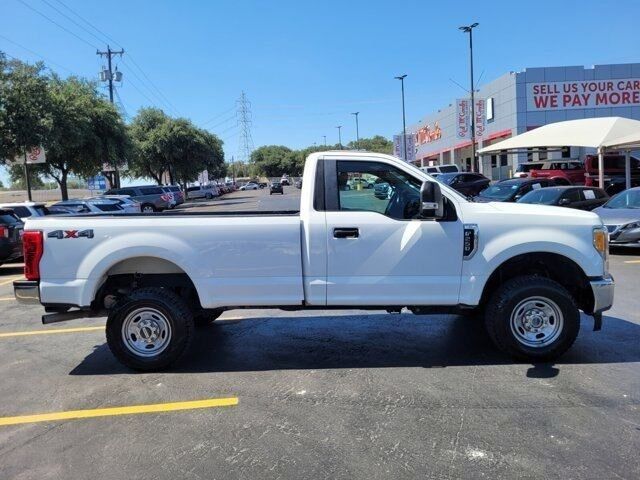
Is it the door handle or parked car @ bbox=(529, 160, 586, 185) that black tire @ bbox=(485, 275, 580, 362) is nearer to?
the door handle

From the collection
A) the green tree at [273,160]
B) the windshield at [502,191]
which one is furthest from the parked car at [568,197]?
the green tree at [273,160]

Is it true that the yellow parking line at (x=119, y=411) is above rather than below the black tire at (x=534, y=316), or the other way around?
below

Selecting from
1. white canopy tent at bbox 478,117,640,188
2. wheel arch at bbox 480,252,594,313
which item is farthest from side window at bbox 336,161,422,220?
white canopy tent at bbox 478,117,640,188

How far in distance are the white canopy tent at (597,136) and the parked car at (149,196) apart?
22.5 m

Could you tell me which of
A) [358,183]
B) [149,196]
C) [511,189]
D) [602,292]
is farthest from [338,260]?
[149,196]

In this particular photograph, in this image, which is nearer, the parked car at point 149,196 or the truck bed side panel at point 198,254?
the truck bed side panel at point 198,254

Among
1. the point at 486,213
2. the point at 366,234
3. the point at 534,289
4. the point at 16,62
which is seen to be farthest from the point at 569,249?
the point at 16,62

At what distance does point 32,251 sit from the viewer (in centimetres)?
538

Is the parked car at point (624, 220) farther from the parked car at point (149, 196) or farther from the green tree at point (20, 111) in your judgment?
the parked car at point (149, 196)

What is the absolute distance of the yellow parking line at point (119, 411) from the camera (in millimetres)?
4523

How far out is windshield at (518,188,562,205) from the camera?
15.6 metres

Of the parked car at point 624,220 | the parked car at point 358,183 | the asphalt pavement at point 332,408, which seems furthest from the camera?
the parked car at point 624,220

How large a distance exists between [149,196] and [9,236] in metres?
24.6

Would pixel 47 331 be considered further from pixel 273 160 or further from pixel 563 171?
pixel 273 160
